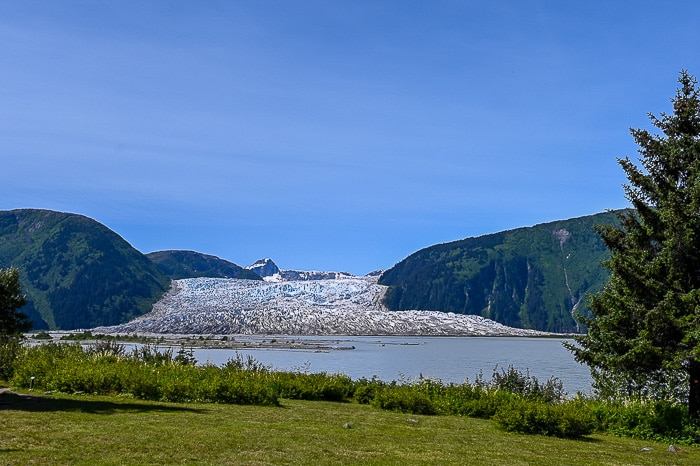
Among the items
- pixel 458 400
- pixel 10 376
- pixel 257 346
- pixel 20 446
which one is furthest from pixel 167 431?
pixel 257 346

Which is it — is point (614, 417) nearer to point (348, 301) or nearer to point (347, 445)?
point (347, 445)

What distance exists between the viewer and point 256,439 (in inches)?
663

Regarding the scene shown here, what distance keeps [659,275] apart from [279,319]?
14305cm

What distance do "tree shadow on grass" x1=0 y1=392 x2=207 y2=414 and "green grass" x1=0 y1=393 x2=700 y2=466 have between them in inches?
1.3

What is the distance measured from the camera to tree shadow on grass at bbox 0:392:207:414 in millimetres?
20484

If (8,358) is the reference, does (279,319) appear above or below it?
above

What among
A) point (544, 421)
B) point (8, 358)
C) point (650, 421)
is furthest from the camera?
point (8, 358)

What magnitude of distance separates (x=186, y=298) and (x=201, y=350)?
101216 mm

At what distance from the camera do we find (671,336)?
22.6m

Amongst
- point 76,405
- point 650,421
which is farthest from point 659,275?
point 76,405

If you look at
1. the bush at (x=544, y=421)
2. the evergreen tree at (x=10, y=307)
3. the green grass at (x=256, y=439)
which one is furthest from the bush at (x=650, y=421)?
the evergreen tree at (x=10, y=307)

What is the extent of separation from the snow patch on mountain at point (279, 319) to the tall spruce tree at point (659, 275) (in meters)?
132

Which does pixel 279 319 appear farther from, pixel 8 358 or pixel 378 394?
pixel 378 394

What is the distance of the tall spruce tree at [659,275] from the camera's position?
2219cm
